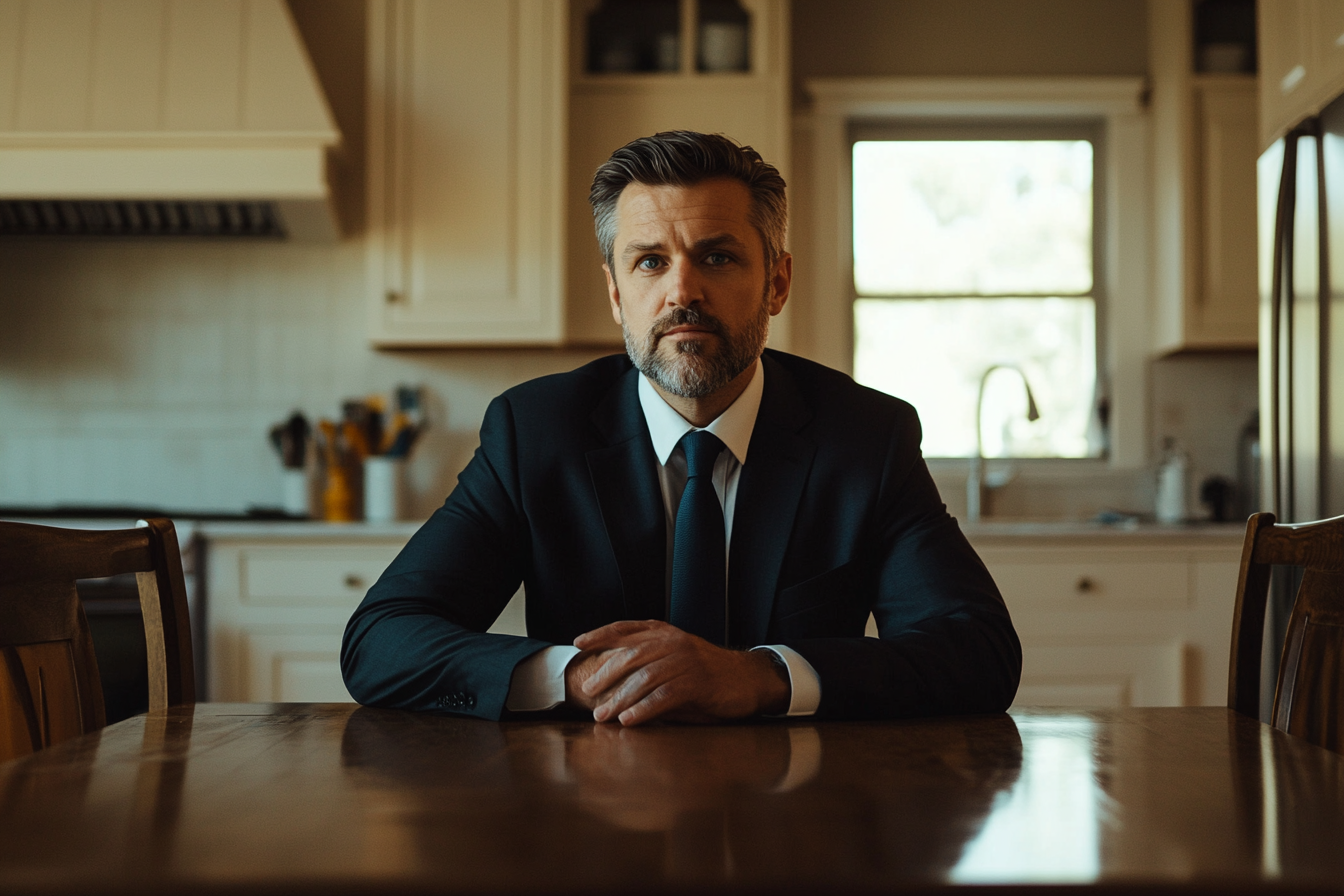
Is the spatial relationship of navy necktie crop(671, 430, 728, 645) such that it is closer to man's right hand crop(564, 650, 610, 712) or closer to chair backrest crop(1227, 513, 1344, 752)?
man's right hand crop(564, 650, 610, 712)

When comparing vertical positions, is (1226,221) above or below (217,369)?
above

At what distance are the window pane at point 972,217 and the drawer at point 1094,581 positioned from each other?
111cm

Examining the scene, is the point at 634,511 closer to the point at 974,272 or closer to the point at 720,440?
the point at 720,440

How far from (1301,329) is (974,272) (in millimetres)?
1402

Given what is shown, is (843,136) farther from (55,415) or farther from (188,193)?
(55,415)

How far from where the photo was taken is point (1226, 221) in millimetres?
3211

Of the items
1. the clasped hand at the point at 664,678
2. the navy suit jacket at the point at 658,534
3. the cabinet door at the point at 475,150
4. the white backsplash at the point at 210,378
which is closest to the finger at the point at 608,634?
the clasped hand at the point at 664,678

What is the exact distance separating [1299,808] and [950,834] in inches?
9.2

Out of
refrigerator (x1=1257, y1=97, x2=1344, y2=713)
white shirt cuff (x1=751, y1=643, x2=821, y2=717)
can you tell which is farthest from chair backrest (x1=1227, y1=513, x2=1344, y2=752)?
refrigerator (x1=1257, y1=97, x2=1344, y2=713)

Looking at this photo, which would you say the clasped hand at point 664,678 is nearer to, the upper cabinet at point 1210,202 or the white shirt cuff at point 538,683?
the white shirt cuff at point 538,683

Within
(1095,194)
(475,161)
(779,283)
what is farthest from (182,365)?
(1095,194)

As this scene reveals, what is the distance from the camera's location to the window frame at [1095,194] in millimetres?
3449

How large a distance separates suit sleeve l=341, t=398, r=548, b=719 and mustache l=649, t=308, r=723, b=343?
24cm

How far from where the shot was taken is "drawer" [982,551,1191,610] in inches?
110
